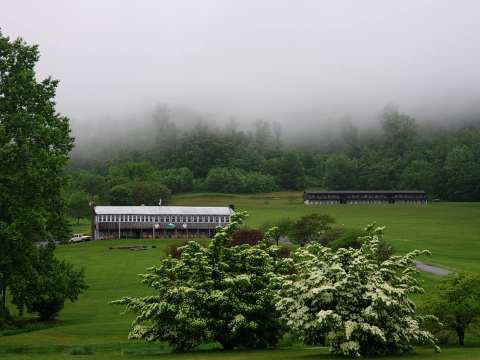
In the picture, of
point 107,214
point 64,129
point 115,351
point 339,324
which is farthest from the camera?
point 107,214

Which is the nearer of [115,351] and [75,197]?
[115,351]

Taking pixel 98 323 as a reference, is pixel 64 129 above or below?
above

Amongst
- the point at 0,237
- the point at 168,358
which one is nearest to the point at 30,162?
the point at 0,237

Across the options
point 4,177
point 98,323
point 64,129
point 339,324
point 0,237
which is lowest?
point 98,323

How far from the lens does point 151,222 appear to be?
483 feet

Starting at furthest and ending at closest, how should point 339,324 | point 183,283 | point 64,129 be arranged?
point 64,129 → point 183,283 → point 339,324

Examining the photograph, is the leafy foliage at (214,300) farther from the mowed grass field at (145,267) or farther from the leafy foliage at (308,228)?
the leafy foliage at (308,228)

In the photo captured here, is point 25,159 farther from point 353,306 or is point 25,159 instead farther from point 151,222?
point 151,222

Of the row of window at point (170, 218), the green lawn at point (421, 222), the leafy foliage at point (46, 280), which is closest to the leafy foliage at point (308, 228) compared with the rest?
the green lawn at point (421, 222)

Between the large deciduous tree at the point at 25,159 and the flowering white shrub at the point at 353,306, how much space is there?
52.6 feet

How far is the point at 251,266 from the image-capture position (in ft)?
122

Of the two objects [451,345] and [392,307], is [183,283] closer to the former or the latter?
[392,307]

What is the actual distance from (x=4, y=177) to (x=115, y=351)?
1138 centimetres

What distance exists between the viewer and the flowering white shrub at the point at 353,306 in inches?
1206
